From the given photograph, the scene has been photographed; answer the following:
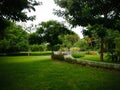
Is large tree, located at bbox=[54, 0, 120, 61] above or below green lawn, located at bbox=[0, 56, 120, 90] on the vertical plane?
above

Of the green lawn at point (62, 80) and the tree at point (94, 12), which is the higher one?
the tree at point (94, 12)

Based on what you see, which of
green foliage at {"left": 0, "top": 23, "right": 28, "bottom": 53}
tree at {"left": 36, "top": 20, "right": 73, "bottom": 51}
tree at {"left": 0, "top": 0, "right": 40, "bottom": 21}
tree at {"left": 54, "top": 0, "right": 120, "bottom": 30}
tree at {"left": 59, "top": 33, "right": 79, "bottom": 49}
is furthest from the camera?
green foliage at {"left": 0, "top": 23, "right": 28, "bottom": 53}

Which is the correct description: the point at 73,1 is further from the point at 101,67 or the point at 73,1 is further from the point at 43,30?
the point at 43,30

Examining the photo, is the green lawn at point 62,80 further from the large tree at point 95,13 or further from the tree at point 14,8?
the tree at point 14,8

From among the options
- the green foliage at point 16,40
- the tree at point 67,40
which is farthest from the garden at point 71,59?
the green foliage at point 16,40

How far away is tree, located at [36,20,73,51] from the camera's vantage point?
28688 mm

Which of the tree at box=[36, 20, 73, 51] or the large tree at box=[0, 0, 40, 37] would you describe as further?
the tree at box=[36, 20, 73, 51]

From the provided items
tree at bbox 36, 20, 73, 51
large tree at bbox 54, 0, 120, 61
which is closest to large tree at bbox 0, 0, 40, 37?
large tree at bbox 54, 0, 120, 61

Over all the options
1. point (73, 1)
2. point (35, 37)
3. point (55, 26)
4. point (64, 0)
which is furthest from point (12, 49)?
point (73, 1)

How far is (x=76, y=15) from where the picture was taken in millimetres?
13211

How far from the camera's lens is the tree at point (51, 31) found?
94.1ft

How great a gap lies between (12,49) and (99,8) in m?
47.0

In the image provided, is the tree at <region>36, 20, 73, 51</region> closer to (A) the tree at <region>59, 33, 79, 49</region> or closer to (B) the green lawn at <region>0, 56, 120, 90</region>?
(A) the tree at <region>59, 33, 79, 49</region>

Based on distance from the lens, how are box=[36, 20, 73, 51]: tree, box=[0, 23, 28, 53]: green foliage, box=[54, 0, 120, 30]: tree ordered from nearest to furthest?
1. box=[54, 0, 120, 30]: tree
2. box=[36, 20, 73, 51]: tree
3. box=[0, 23, 28, 53]: green foliage
